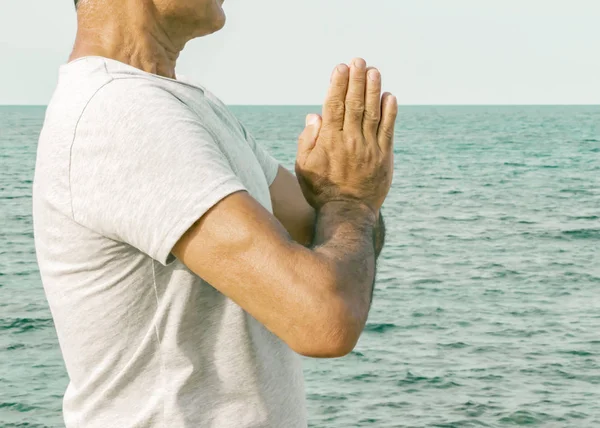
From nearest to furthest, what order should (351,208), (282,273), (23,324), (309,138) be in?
(282,273) → (351,208) → (309,138) → (23,324)

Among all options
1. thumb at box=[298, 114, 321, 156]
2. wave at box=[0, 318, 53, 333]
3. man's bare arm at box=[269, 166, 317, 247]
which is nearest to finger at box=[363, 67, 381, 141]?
thumb at box=[298, 114, 321, 156]

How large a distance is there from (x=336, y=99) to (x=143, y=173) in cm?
57

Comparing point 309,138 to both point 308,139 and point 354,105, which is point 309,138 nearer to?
point 308,139

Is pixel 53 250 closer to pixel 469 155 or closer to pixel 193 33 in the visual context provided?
pixel 193 33

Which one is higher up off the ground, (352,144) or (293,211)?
(352,144)

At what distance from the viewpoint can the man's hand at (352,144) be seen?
228 centimetres

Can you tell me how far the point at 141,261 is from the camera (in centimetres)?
205

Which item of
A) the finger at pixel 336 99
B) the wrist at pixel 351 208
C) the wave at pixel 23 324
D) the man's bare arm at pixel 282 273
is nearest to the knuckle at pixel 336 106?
the finger at pixel 336 99

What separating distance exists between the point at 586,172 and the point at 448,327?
1330 inches

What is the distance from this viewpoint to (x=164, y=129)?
194cm

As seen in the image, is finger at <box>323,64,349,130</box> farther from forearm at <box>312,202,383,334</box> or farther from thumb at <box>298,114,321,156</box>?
forearm at <box>312,202,383,334</box>

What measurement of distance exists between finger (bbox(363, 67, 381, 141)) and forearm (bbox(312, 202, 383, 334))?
7.2 inches

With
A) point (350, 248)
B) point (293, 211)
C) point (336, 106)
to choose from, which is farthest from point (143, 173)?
point (293, 211)

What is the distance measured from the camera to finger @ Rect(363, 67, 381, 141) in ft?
7.47
